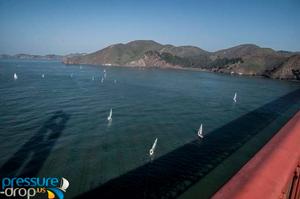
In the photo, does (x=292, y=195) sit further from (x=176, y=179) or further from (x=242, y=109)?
(x=242, y=109)

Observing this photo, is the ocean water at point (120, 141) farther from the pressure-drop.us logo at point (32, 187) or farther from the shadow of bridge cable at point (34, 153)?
the pressure-drop.us logo at point (32, 187)

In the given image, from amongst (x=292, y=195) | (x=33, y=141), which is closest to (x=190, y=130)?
(x=33, y=141)

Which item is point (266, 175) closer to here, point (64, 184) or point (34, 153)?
point (64, 184)

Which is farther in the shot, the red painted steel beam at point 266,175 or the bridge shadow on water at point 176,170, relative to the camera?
the bridge shadow on water at point 176,170

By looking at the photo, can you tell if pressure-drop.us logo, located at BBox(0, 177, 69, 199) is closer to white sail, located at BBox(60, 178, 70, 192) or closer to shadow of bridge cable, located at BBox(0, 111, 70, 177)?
white sail, located at BBox(60, 178, 70, 192)

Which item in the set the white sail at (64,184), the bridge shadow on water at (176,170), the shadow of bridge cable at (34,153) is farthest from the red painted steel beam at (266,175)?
the shadow of bridge cable at (34,153)
